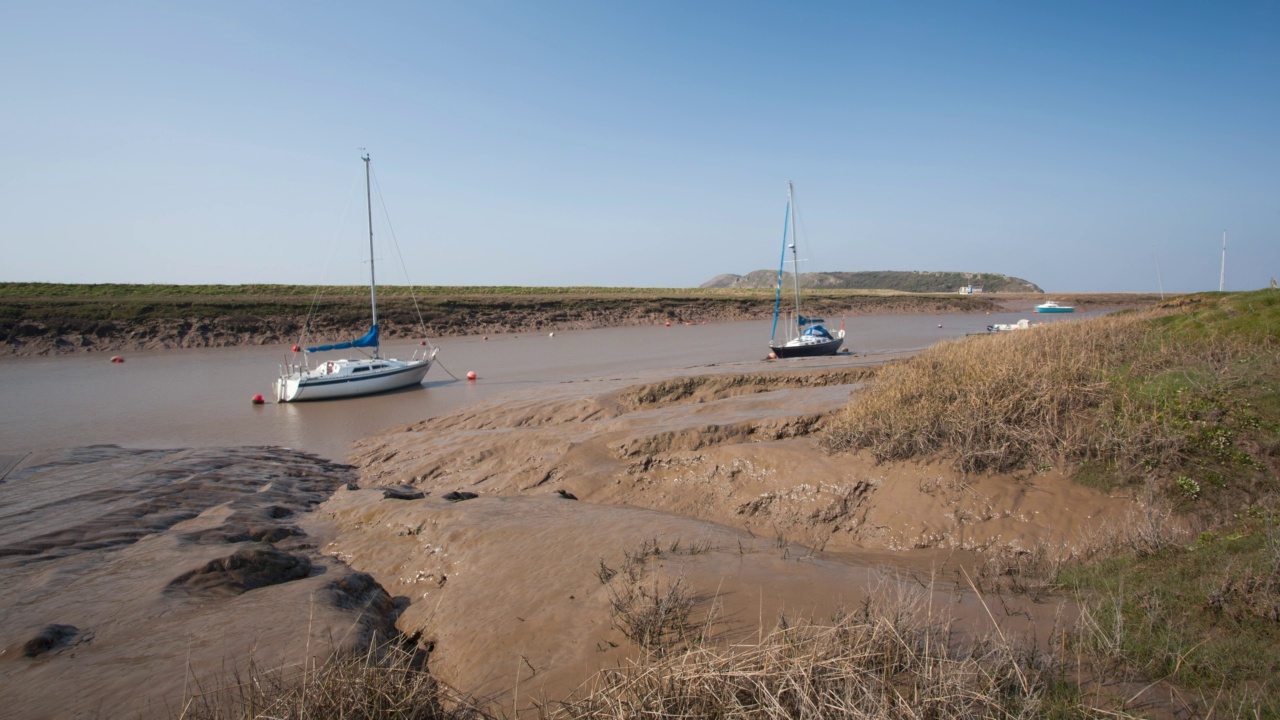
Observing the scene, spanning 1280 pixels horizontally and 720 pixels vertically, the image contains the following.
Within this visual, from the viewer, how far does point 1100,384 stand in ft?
24.2

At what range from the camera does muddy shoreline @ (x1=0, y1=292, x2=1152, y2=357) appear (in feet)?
96.5

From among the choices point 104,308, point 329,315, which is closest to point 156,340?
point 104,308

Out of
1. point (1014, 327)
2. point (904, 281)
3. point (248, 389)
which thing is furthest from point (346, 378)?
point (904, 281)

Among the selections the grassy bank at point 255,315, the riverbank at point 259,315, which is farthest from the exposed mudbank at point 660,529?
the grassy bank at point 255,315

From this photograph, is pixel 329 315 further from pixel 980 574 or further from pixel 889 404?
pixel 980 574

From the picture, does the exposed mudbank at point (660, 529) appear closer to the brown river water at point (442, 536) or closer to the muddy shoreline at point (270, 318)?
the brown river water at point (442, 536)

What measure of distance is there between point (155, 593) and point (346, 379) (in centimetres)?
1511

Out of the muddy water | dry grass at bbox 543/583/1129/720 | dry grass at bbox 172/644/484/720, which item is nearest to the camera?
A: dry grass at bbox 543/583/1129/720

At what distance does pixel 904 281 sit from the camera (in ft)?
520

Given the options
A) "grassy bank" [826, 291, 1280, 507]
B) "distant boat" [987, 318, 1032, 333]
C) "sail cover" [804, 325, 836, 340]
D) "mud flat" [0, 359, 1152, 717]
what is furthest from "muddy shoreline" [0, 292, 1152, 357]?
"grassy bank" [826, 291, 1280, 507]

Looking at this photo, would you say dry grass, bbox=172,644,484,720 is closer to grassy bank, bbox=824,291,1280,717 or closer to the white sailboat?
grassy bank, bbox=824,291,1280,717

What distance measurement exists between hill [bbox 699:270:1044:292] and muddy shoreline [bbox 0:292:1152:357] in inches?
3681

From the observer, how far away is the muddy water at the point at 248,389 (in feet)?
47.2

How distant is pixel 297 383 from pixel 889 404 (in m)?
16.6
